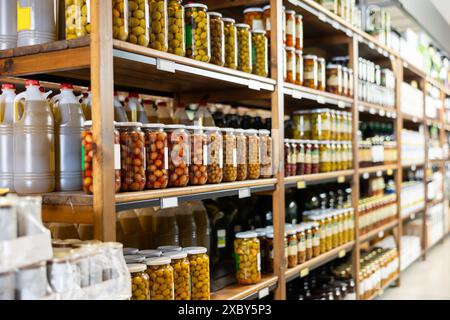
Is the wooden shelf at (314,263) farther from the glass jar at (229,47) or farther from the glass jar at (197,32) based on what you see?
the glass jar at (197,32)

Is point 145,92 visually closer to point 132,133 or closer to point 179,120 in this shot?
point 179,120

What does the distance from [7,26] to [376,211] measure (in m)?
3.32

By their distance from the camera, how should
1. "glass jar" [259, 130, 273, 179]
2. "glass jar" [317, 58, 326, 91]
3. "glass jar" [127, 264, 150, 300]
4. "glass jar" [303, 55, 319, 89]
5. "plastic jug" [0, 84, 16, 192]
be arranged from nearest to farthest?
"glass jar" [127, 264, 150, 300], "plastic jug" [0, 84, 16, 192], "glass jar" [259, 130, 273, 179], "glass jar" [303, 55, 319, 89], "glass jar" [317, 58, 326, 91]

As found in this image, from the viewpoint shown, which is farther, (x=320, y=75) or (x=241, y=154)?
(x=320, y=75)

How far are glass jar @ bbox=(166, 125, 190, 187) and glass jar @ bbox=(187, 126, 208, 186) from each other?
59mm

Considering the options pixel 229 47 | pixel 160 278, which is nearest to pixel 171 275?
pixel 160 278

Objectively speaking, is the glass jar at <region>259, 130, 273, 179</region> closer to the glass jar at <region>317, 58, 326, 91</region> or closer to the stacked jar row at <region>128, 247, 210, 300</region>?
the stacked jar row at <region>128, 247, 210, 300</region>

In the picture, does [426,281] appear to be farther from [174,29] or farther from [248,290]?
[174,29]

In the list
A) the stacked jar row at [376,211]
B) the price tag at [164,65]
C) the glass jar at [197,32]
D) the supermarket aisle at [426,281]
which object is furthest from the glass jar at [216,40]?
the supermarket aisle at [426,281]

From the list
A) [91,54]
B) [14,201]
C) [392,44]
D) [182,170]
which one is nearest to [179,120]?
[182,170]

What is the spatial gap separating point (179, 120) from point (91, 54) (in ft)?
3.33

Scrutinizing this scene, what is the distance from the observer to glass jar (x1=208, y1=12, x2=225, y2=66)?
227 cm

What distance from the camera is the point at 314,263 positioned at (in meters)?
3.11

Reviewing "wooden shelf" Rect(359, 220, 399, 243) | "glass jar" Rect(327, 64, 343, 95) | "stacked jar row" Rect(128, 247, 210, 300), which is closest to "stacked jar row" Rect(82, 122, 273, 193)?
"stacked jar row" Rect(128, 247, 210, 300)
